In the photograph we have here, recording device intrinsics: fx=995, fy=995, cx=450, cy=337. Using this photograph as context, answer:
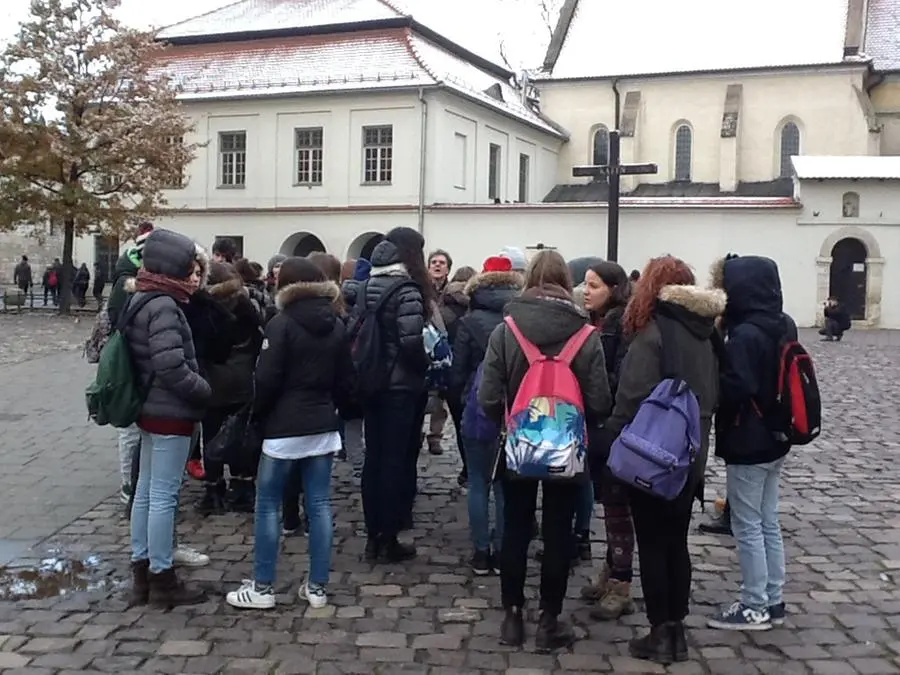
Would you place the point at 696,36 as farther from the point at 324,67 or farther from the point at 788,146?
the point at 324,67

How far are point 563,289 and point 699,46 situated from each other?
38062mm

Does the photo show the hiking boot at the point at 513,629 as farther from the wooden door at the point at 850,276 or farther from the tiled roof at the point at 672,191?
the tiled roof at the point at 672,191

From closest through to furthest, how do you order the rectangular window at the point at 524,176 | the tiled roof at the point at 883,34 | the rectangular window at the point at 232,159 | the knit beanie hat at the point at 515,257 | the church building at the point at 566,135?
the knit beanie hat at the point at 515,257 < the church building at the point at 566,135 < the rectangular window at the point at 232,159 < the tiled roof at the point at 883,34 < the rectangular window at the point at 524,176

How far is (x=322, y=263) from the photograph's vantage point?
7562 millimetres

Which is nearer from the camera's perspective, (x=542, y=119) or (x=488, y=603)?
(x=488, y=603)

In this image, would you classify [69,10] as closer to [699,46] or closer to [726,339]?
[699,46]

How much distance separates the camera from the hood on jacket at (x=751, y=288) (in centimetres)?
493

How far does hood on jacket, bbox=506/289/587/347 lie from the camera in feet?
15.6

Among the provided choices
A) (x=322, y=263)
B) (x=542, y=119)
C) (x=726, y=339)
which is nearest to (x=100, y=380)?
(x=322, y=263)

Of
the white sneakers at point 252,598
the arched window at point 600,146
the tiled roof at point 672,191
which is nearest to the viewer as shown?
the white sneakers at point 252,598

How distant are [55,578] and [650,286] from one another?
3813 millimetres

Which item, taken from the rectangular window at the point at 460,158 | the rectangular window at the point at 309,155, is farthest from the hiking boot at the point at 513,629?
the rectangular window at the point at 309,155

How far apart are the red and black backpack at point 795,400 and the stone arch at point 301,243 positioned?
30.4m

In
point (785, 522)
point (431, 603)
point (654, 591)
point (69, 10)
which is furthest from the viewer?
point (69, 10)
